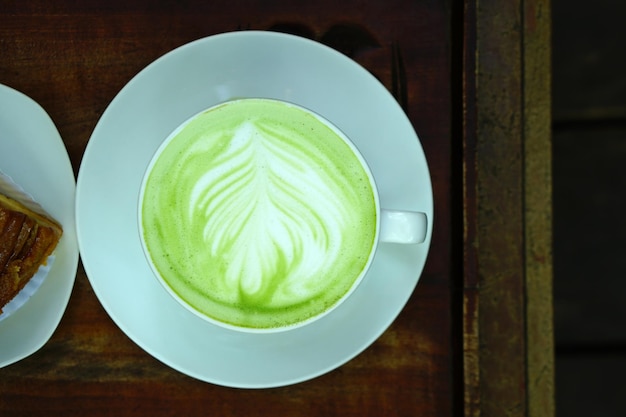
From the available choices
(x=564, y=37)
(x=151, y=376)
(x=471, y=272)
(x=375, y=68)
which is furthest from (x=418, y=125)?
(x=564, y=37)

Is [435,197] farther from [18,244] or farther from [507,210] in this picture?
[18,244]

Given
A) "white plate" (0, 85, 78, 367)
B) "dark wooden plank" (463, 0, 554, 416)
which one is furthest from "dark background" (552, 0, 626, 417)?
"white plate" (0, 85, 78, 367)

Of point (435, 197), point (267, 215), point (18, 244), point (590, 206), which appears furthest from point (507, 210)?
point (18, 244)

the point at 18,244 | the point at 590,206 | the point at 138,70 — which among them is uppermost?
the point at 138,70

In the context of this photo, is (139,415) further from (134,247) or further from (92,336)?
(134,247)

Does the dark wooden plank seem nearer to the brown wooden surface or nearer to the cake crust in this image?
the brown wooden surface
